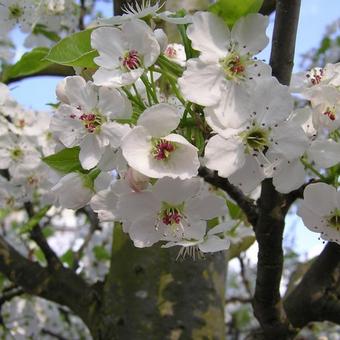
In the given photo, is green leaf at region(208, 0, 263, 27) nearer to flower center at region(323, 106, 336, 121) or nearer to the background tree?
flower center at region(323, 106, 336, 121)

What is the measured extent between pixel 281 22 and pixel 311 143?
0.88ft

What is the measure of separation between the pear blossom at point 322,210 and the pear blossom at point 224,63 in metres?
0.30

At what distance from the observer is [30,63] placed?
190cm

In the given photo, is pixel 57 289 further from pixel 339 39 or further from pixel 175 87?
pixel 339 39

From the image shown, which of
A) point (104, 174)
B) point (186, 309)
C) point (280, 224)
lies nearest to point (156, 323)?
point (186, 309)

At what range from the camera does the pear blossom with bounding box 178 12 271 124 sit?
1044 mm

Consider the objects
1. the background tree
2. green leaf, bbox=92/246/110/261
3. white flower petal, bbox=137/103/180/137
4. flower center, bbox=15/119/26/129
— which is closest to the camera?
white flower petal, bbox=137/103/180/137

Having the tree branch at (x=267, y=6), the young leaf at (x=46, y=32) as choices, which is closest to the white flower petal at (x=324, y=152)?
the tree branch at (x=267, y=6)

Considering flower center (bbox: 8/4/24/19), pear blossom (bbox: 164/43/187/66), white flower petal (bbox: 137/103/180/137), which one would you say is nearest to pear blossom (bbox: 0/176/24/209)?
flower center (bbox: 8/4/24/19)

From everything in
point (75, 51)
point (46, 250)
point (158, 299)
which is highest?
point (46, 250)

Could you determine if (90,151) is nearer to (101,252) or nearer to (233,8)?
(233,8)

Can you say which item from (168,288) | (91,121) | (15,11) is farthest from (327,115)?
(15,11)

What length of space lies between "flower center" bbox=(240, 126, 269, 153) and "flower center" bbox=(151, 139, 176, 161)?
0.15m

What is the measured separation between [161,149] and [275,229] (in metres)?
0.48
